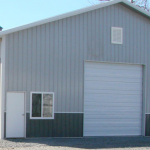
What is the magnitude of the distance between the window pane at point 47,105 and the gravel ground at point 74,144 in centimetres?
129

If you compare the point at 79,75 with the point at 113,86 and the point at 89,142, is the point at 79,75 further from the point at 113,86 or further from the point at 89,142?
the point at 89,142

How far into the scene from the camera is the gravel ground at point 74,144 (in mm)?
13891

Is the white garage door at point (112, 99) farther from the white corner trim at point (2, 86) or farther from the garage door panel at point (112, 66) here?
the white corner trim at point (2, 86)

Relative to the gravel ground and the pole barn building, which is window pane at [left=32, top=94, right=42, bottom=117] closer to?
the pole barn building

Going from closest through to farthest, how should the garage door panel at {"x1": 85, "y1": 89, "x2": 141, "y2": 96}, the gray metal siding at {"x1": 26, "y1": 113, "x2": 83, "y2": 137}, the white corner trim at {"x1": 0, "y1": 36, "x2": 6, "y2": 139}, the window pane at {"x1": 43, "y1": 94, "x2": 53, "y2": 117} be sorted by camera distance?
the white corner trim at {"x1": 0, "y1": 36, "x2": 6, "y2": 139} → the gray metal siding at {"x1": 26, "y1": 113, "x2": 83, "y2": 137} → the window pane at {"x1": 43, "y1": 94, "x2": 53, "y2": 117} → the garage door panel at {"x1": 85, "y1": 89, "x2": 141, "y2": 96}

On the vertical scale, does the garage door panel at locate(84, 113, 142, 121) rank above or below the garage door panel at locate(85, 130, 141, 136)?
above

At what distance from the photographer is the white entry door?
15.8m

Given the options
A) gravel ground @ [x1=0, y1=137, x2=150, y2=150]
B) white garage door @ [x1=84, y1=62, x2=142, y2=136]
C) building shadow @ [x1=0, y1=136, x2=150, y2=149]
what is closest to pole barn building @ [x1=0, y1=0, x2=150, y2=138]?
white garage door @ [x1=84, y1=62, x2=142, y2=136]

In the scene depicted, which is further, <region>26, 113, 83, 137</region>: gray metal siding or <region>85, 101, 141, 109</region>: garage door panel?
<region>85, 101, 141, 109</region>: garage door panel

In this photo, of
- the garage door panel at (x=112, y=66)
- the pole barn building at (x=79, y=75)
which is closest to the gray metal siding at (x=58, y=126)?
the pole barn building at (x=79, y=75)

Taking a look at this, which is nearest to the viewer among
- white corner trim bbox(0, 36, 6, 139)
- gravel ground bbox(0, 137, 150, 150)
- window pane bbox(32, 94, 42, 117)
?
gravel ground bbox(0, 137, 150, 150)

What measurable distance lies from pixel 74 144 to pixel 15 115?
3256 millimetres

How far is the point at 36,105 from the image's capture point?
16.4 metres

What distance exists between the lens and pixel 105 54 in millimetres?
17891
